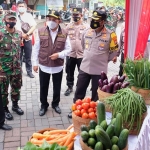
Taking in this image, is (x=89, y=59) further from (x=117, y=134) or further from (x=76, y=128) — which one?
(x=117, y=134)

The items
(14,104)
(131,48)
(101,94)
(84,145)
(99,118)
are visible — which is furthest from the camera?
(14,104)

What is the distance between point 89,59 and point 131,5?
1049 millimetres

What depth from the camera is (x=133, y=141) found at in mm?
1745

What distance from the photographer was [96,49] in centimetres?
332

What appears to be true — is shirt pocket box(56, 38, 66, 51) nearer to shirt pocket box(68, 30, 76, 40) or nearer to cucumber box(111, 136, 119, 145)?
shirt pocket box(68, 30, 76, 40)

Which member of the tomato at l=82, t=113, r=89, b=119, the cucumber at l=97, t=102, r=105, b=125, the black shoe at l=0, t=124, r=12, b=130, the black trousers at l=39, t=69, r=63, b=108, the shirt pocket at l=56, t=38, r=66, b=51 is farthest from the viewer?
the black trousers at l=39, t=69, r=63, b=108

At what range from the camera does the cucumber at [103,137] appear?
4.50 feet

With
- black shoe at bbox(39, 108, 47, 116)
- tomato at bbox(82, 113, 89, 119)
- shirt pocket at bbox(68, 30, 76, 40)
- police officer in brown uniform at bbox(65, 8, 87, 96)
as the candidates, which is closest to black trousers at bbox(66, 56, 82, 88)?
police officer in brown uniform at bbox(65, 8, 87, 96)

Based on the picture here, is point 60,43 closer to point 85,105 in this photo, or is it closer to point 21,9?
point 85,105

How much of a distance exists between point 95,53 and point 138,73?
4.23 feet

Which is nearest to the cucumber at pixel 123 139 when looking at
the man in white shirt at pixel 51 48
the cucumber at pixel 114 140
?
the cucumber at pixel 114 140

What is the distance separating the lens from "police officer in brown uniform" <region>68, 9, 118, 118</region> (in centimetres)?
321

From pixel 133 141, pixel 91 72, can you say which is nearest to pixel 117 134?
pixel 133 141

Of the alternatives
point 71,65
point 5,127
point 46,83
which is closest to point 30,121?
point 5,127
